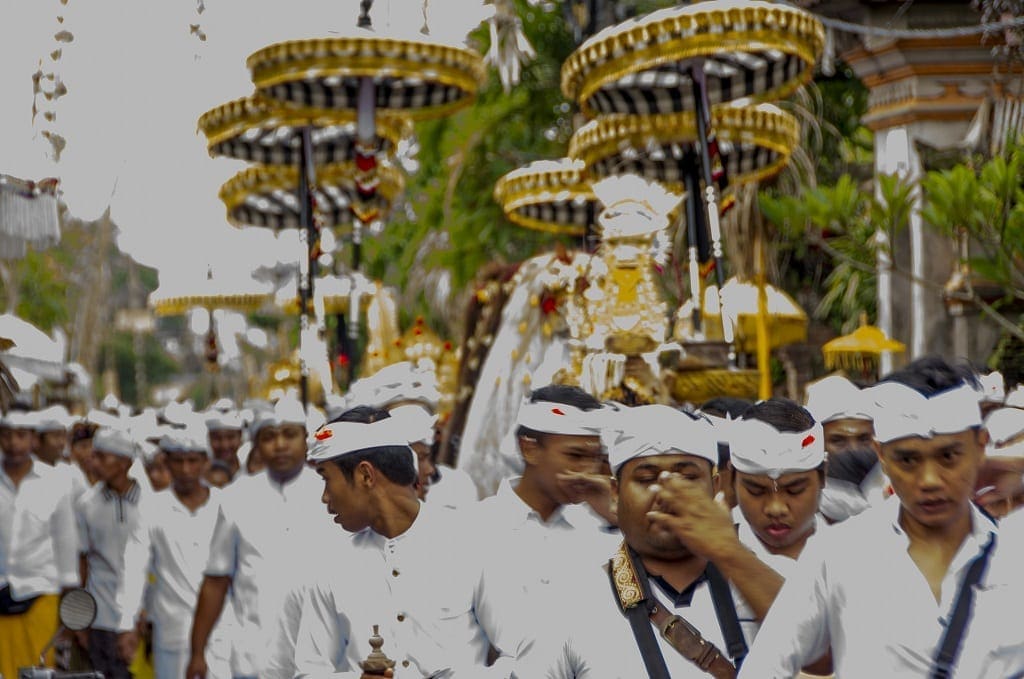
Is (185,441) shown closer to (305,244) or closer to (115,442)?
(115,442)

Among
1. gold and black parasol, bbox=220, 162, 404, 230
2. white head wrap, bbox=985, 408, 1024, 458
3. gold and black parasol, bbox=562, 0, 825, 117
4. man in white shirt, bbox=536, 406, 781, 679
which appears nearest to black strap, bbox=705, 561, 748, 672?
man in white shirt, bbox=536, 406, 781, 679

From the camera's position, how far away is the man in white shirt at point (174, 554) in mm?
11211

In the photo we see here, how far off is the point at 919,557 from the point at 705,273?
26.1 feet

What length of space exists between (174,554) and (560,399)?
6.09 meters

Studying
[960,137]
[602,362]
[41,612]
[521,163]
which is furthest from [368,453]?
[521,163]

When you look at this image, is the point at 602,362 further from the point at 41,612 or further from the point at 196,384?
the point at 196,384

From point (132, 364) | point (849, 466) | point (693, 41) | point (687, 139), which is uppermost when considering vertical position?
point (693, 41)

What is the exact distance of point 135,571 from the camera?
11203 millimetres

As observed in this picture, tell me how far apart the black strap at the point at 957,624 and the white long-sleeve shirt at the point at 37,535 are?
27.7ft

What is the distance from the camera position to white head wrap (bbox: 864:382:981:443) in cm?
→ 387

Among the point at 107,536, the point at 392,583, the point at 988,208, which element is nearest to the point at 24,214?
the point at 107,536

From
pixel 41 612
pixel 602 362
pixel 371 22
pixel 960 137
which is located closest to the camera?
pixel 602 362

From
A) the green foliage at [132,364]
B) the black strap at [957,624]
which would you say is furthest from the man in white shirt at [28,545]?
the green foliage at [132,364]

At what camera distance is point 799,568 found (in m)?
3.87
